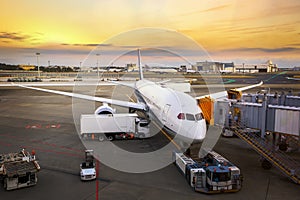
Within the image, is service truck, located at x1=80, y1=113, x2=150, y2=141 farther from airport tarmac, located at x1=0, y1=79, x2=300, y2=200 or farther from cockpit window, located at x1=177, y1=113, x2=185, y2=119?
cockpit window, located at x1=177, y1=113, x2=185, y2=119

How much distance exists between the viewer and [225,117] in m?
20.8

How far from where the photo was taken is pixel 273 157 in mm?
17188

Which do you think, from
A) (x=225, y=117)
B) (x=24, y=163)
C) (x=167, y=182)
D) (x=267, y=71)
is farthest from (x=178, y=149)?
(x=267, y=71)

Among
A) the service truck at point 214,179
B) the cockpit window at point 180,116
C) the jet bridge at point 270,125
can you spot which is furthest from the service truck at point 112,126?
the service truck at point 214,179

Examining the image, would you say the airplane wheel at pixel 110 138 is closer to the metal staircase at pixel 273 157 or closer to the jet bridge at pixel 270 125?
the jet bridge at pixel 270 125

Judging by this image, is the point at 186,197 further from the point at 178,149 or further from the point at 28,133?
the point at 28,133

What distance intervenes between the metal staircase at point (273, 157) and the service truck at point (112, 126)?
9368 millimetres

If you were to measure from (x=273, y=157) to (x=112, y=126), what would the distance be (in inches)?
556

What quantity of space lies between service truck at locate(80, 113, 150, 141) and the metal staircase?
30.7ft

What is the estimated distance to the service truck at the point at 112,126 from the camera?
→ 24.9 metres

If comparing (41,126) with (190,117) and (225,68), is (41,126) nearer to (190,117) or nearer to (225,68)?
(190,117)

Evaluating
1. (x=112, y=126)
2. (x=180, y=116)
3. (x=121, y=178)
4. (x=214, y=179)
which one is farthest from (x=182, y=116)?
(x=112, y=126)

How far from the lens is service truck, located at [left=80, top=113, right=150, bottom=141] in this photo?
2489 cm

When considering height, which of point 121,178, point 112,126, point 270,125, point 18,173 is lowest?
point 121,178
